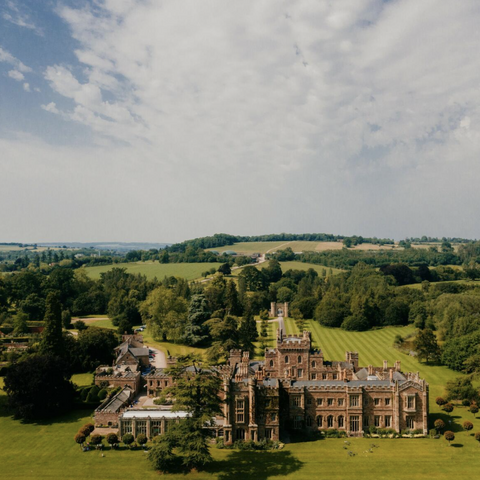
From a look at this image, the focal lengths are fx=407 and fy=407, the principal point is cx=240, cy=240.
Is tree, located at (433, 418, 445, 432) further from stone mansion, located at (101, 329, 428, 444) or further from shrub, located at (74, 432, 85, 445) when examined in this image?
shrub, located at (74, 432, 85, 445)

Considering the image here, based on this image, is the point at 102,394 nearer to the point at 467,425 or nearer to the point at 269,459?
the point at 269,459

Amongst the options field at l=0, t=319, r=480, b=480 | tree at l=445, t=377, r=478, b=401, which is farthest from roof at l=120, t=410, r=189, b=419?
tree at l=445, t=377, r=478, b=401

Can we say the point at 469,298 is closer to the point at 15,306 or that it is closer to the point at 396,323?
the point at 396,323

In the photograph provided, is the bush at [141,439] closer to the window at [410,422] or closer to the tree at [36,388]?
the tree at [36,388]

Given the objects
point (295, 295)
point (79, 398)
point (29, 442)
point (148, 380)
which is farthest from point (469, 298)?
point (29, 442)

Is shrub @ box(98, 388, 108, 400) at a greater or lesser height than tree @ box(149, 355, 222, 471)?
lesser

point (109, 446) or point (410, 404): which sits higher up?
point (410, 404)
